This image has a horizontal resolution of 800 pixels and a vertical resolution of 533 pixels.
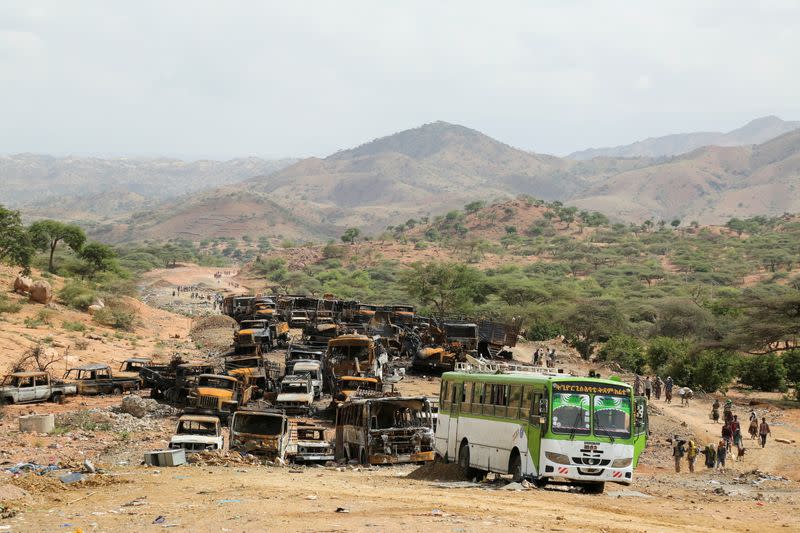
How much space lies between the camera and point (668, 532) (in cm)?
1341

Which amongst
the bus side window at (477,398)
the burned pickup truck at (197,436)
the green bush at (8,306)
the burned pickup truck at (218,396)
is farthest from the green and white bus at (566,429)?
the green bush at (8,306)

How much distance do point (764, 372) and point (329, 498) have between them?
39063 millimetres

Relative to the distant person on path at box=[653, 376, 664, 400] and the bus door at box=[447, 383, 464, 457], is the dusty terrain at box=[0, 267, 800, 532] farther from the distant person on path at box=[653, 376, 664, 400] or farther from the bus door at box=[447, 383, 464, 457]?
the distant person on path at box=[653, 376, 664, 400]

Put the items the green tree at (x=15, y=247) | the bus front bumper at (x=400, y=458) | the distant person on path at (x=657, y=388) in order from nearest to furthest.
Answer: the bus front bumper at (x=400, y=458) < the distant person on path at (x=657, y=388) < the green tree at (x=15, y=247)

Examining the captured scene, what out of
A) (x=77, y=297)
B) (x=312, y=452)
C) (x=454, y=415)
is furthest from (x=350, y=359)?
(x=77, y=297)

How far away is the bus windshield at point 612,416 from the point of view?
59.9ft

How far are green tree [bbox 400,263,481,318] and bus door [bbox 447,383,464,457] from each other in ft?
202

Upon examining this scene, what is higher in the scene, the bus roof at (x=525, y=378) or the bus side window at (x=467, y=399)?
the bus roof at (x=525, y=378)

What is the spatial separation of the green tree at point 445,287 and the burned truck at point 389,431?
59.9m

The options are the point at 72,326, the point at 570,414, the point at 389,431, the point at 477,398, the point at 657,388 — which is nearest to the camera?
the point at 570,414

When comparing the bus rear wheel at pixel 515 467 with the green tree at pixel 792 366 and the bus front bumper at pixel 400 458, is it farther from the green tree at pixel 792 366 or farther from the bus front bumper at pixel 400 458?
A: the green tree at pixel 792 366

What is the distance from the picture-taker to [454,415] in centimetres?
2186

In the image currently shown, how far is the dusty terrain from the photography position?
44.7 ft

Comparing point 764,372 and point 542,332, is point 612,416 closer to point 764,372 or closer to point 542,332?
point 764,372
